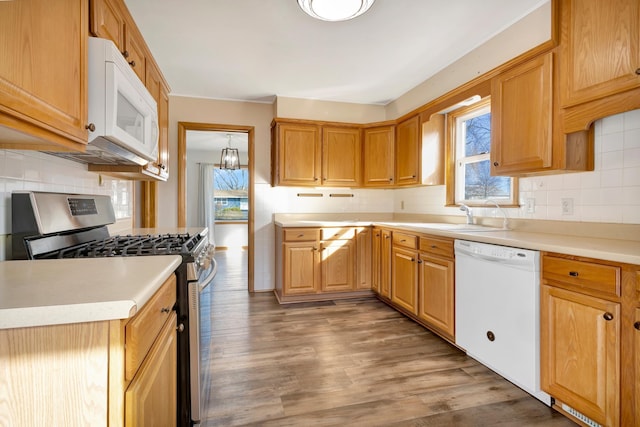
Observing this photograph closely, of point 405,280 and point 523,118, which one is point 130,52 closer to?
point 523,118

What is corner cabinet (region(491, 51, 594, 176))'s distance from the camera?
6.33ft

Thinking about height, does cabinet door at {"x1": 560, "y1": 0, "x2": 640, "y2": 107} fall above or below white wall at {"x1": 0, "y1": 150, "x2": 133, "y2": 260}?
above

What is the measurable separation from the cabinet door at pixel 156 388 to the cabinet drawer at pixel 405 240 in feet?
6.91

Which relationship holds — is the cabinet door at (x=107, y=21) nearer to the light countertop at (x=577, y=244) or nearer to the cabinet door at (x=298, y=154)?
the cabinet door at (x=298, y=154)

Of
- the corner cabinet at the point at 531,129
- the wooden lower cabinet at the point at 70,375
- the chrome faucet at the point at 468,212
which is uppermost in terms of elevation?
the corner cabinet at the point at 531,129

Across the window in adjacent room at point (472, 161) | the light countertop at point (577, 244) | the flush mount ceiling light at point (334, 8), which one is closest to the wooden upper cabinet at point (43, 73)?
the flush mount ceiling light at point (334, 8)

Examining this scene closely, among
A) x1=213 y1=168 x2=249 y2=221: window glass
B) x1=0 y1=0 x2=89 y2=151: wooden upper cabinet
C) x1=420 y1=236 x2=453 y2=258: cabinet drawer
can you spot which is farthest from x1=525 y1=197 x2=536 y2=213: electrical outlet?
x1=213 y1=168 x2=249 y2=221: window glass

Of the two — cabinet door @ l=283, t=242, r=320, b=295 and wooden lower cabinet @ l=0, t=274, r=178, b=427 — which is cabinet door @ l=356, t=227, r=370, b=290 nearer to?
cabinet door @ l=283, t=242, r=320, b=295

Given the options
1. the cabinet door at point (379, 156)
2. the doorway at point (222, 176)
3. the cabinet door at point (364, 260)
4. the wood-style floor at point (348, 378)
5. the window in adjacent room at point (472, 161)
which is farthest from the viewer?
the doorway at point (222, 176)

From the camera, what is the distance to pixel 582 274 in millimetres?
1511

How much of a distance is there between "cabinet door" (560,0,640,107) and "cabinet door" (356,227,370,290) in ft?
7.25

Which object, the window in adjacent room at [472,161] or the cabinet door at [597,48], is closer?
the cabinet door at [597,48]

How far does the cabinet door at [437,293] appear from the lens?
2.41 m

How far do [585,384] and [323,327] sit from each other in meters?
1.82
